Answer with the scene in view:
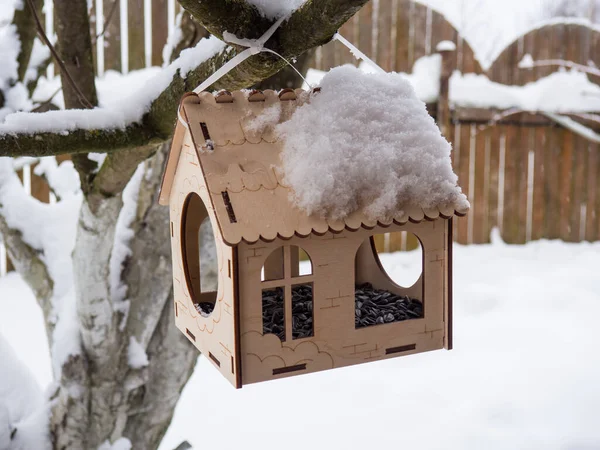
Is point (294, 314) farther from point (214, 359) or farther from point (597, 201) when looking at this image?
point (597, 201)

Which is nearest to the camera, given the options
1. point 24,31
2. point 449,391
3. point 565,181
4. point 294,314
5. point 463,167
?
point 294,314

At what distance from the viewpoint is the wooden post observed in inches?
171

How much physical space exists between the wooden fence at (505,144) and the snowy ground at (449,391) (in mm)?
701

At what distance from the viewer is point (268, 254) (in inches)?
37.3

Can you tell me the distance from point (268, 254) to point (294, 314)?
0.23 meters

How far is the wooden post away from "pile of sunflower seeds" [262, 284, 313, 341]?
335 centimetres

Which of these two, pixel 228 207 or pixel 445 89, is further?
pixel 445 89

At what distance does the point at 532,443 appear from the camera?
304 cm

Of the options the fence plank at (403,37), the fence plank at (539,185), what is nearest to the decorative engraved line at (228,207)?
the fence plank at (403,37)

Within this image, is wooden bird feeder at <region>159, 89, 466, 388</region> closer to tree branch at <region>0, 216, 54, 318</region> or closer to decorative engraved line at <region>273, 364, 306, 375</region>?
decorative engraved line at <region>273, 364, 306, 375</region>

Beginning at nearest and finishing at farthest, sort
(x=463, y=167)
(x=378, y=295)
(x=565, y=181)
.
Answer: (x=378, y=295), (x=463, y=167), (x=565, y=181)

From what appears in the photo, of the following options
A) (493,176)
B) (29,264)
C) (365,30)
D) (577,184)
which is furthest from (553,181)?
→ (29,264)

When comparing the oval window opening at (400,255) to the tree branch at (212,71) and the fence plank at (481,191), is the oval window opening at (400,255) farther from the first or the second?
the tree branch at (212,71)

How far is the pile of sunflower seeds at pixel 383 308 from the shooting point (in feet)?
3.61
